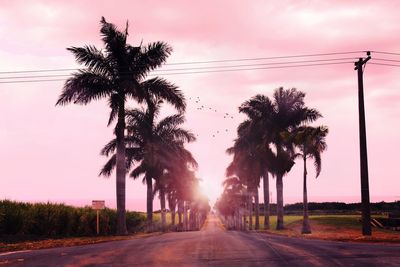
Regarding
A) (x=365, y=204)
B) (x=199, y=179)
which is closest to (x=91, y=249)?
(x=365, y=204)

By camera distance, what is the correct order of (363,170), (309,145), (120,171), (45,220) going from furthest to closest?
(309,145), (120,171), (363,170), (45,220)

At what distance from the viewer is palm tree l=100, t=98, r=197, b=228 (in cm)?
4103

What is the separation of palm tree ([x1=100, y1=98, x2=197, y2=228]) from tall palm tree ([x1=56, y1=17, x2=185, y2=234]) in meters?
10.1

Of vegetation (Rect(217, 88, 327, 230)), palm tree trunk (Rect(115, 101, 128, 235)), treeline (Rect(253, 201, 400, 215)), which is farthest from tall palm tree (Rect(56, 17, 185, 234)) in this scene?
treeline (Rect(253, 201, 400, 215))

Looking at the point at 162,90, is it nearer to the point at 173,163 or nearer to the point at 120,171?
the point at 120,171

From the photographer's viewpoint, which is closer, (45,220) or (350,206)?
(45,220)

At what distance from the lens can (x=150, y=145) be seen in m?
40.8

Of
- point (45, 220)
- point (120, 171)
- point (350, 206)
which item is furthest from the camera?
point (350, 206)

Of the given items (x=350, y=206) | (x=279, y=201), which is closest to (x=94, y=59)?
(x=279, y=201)

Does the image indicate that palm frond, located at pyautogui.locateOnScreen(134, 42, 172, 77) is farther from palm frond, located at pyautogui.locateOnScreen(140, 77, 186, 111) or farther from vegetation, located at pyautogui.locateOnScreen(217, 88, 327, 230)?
vegetation, located at pyautogui.locateOnScreen(217, 88, 327, 230)

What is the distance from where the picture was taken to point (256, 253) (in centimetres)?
1548

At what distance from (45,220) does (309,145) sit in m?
23.0

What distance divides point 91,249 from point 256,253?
6.30 metres

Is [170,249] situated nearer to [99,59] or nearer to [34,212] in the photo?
[34,212]
